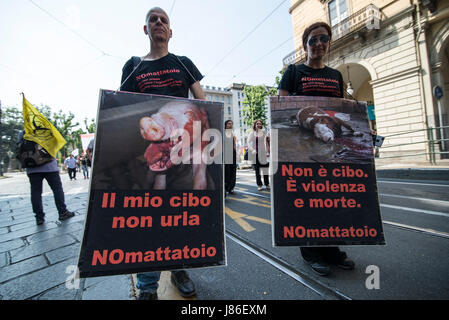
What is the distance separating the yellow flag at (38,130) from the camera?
3.09m

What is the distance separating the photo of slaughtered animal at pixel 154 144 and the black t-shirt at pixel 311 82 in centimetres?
90

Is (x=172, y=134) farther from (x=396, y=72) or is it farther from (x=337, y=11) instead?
(x=337, y=11)

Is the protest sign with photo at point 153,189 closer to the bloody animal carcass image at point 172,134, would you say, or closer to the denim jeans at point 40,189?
the bloody animal carcass image at point 172,134

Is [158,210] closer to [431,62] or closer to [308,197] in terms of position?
[308,197]

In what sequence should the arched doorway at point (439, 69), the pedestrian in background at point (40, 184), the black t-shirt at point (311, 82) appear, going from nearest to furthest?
1. the black t-shirt at point (311, 82)
2. the pedestrian in background at point (40, 184)
3. the arched doorway at point (439, 69)

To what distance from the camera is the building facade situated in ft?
31.0

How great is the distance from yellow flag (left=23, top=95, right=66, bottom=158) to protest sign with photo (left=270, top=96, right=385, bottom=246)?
11.5 feet

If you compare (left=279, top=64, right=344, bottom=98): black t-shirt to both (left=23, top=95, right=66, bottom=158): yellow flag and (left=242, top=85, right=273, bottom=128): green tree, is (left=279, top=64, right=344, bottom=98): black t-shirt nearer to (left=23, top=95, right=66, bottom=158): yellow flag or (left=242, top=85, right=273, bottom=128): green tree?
(left=23, top=95, right=66, bottom=158): yellow flag

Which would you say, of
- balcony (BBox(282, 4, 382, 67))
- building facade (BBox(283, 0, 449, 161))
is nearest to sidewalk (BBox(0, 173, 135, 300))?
building facade (BBox(283, 0, 449, 161))

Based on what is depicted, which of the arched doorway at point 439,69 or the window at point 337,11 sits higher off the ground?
the window at point 337,11

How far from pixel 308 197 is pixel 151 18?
1.89 metres

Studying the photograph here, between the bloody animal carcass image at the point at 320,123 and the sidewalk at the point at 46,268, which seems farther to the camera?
the bloody animal carcass image at the point at 320,123

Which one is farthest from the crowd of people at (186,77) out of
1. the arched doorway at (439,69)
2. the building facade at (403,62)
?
the arched doorway at (439,69)
